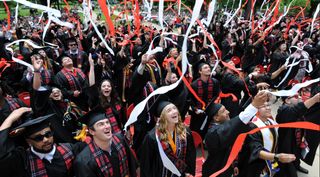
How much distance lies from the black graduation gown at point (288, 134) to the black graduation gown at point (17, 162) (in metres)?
2.71

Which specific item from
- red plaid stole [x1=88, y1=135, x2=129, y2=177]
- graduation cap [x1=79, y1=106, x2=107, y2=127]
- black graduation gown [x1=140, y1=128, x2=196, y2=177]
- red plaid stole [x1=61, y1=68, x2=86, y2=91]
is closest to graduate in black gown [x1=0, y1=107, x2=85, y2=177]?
red plaid stole [x1=88, y1=135, x2=129, y2=177]

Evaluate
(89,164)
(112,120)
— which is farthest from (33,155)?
(112,120)

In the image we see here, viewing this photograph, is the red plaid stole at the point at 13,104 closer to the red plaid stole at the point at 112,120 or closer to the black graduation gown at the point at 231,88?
the red plaid stole at the point at 112,120

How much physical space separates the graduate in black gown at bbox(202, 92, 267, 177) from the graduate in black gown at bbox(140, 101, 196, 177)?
0.33 metres

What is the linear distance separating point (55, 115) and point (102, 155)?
154cm

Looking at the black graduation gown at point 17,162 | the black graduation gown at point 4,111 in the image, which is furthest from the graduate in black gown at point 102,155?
the black graduation gown at point 4,111

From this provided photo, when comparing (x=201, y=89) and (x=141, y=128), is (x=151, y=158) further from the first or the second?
(x=201, y=89)

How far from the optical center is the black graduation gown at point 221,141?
2.66 metres

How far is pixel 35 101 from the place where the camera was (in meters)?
4.01

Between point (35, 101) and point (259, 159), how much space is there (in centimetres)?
311

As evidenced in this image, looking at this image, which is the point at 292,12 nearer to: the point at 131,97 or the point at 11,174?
the point at 131,97

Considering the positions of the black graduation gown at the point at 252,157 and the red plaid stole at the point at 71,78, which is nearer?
the black graduation gown at the point at 252,157

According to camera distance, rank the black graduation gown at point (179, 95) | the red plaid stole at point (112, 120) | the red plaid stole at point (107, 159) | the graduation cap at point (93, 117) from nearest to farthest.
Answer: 1. the red plaid stole at point (107, 159)
2. the graduation cap at point (93, 117)
3. the red plaid stole at point (112, 120)
4. the black graduation gown at point (179, 95)

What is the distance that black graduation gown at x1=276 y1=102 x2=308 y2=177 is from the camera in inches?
141
